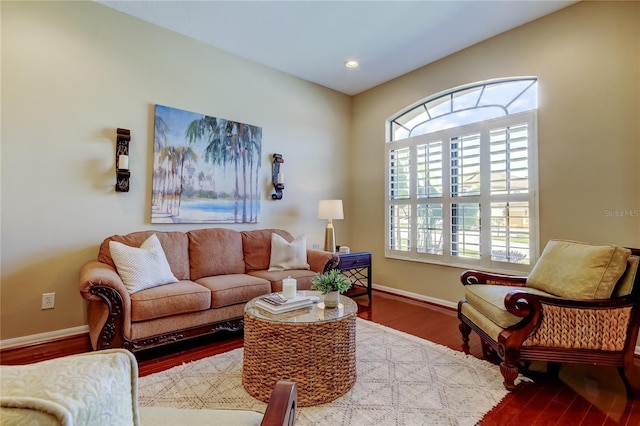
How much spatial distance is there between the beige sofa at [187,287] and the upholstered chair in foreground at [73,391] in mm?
1962

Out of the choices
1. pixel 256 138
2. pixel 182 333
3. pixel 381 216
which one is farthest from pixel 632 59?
pixel 182 333

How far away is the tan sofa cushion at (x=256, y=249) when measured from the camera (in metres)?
3.51

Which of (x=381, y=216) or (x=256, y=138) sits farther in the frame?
(x=381, y=216)

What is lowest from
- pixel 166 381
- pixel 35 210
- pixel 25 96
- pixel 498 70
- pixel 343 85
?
pixel 166 381

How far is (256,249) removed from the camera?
11.7ft

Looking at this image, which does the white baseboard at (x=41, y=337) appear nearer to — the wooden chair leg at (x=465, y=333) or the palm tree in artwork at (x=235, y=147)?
the palm tree in artwork at (x=235, y=147)

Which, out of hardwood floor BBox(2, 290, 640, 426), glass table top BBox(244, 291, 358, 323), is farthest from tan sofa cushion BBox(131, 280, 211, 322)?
glass table top BBox(244, 291, 358, 323)

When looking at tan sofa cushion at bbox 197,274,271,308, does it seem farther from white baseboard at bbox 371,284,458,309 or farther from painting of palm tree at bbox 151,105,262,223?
white baseboard at bbox 371,284,458,309

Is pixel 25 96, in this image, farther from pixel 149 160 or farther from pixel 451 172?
pixel 451 172

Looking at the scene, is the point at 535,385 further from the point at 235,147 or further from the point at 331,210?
the point at 235,147

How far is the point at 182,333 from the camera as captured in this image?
2520 millimetres

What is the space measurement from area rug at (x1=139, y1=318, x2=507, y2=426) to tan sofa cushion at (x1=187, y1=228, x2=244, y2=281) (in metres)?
0.96

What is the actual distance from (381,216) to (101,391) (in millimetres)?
4320

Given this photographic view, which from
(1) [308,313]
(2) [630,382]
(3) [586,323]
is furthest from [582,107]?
(1) [308,313]
